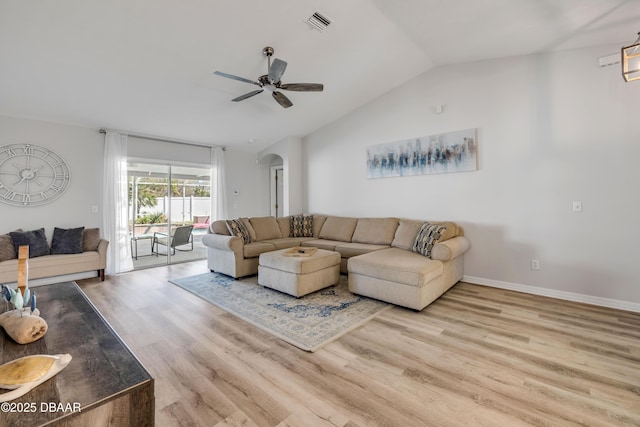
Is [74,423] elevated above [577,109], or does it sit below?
below

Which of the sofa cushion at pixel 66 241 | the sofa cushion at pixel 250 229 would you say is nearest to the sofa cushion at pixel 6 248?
the sofa cushion at pixel 66 241

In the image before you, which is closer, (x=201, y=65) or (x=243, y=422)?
(x=243, y=422)

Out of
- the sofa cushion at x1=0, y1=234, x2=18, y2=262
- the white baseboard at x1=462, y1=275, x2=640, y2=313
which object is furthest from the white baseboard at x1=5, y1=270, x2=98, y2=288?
the white baseboard at x1=462, y1=275, x2=640, y2=313

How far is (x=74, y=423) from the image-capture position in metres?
0.90

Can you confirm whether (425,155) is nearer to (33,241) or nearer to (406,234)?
(406,234)

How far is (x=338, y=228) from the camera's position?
5.31 metres

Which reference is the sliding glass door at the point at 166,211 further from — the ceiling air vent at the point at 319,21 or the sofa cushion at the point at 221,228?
the ceiling air vent at the point at 319,21

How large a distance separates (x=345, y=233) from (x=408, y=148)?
1.86m

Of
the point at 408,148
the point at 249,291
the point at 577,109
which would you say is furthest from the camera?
the point at 408,148

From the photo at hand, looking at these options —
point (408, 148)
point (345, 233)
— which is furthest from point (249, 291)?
point (408, 148)

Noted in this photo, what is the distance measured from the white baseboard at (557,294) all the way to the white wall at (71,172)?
6260mm

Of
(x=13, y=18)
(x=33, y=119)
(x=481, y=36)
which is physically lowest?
(x=33, y=119)

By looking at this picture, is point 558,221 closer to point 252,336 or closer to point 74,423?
point 252,336

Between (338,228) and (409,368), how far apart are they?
3378 mm
